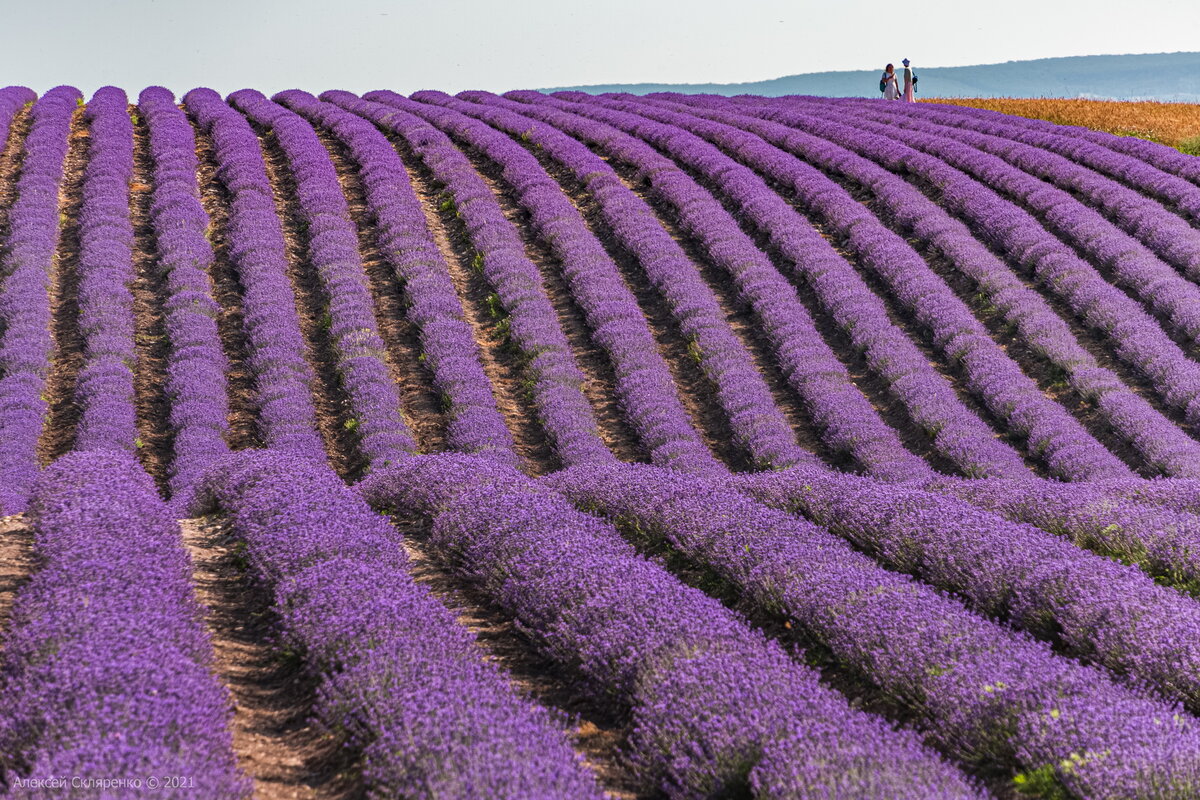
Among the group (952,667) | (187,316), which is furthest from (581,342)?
(952,667)

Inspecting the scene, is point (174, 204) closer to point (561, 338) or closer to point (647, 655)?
point (561, 338)

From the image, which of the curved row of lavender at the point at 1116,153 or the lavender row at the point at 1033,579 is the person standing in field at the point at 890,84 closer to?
the curved row of lavender at the point at 1116,153

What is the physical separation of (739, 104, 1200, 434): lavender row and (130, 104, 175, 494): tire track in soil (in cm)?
1289

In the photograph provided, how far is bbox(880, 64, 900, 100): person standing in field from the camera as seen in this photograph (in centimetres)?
3222

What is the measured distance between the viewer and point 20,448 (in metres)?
→ 11.8

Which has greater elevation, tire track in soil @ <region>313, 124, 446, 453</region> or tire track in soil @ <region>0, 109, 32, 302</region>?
tire track in soil @ <region>0, 109, 32, 302</region>

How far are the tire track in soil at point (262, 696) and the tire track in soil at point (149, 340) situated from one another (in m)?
6.34

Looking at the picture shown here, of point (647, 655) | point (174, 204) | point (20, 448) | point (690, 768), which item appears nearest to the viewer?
point (690, 768)

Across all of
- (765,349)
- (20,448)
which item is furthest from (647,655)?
(765,349)

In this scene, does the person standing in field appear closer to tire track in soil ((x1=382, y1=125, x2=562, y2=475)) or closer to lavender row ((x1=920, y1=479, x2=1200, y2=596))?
tire track in soil ((x1=382, y1=125, x2=562, y2=475))

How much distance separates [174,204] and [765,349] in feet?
38.4

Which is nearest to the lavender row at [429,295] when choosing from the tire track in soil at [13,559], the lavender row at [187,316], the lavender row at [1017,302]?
the lavender row at [187,316]

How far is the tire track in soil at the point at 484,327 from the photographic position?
12781mm

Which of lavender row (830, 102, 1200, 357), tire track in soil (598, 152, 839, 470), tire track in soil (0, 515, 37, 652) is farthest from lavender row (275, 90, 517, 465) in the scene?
lavender row (830, 102, 1200, 357)
